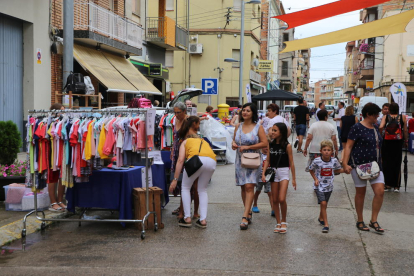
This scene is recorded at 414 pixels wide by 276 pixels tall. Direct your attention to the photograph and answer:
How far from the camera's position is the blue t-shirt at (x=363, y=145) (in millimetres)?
6898

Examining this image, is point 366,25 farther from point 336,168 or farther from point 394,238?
point 394,238

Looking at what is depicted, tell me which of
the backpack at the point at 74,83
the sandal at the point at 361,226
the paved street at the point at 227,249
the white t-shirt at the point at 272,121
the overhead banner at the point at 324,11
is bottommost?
the paved street at the point at 227,249

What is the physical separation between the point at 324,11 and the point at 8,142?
19.8 ft

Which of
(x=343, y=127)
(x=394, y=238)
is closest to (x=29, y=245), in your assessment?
(x=394, y=238)

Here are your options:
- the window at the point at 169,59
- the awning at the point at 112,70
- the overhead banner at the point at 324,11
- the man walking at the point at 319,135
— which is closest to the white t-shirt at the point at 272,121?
the man walking at the point at 319,135

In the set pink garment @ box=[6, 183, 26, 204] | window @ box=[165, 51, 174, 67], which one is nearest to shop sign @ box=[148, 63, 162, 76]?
window @ box=[165, 51, 174, 67]

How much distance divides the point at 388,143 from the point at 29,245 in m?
7.15

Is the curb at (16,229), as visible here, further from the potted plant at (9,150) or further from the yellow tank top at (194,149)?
the yellow tank top at (194,149)

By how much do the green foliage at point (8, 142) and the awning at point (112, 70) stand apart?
8007 mm

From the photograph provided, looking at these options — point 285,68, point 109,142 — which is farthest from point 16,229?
point 285,68

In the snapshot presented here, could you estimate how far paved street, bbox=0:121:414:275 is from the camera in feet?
17.6

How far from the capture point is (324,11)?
265 inches

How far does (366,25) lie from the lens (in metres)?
6.70

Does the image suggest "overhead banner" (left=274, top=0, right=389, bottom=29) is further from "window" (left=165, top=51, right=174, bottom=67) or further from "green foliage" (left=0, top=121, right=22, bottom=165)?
"window" (left=165, top=51, right=174, bottom=67)
